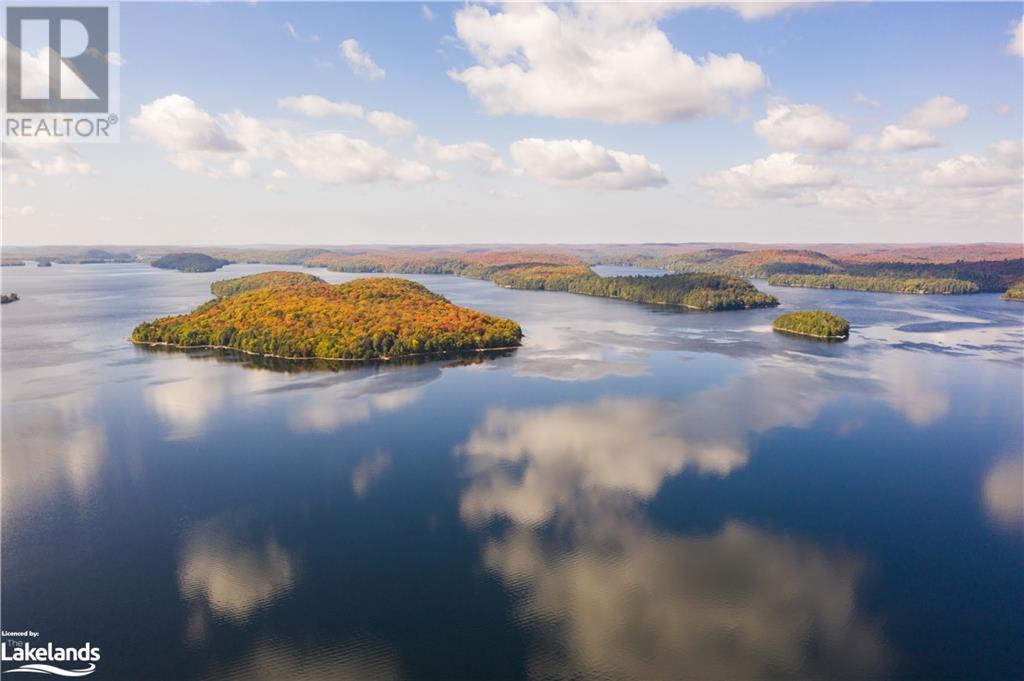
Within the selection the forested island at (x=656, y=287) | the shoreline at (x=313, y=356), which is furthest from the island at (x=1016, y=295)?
the shoreline at (x=313, y=356)

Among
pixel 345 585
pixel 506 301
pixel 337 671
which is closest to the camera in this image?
pixel 337 671

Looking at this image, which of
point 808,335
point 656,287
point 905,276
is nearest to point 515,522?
point 808,335

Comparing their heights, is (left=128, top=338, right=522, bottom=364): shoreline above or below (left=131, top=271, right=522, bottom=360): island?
below

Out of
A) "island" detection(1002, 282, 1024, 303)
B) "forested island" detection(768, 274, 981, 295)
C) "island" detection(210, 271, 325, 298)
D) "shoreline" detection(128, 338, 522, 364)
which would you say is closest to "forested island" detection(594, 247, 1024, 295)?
"forested island" detection(768, 274, 981, 295)

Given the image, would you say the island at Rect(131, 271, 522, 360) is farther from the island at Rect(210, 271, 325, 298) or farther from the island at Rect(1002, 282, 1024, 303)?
the island at Rect(1002, 282, 1024, 303)

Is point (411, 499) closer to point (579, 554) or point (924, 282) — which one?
point (579, 554)

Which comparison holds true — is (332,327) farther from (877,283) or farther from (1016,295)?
(877,283)

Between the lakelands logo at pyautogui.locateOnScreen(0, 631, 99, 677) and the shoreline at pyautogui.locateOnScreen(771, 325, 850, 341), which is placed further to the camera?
the shoreline at pyautogui.locateOnScreen(771, 325, 850, 341)

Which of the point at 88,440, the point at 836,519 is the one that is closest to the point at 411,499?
the point at 836,519

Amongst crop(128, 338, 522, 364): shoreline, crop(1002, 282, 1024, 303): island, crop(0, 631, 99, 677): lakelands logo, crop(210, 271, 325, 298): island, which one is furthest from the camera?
crop(1002, 282, 1024, 303): island
